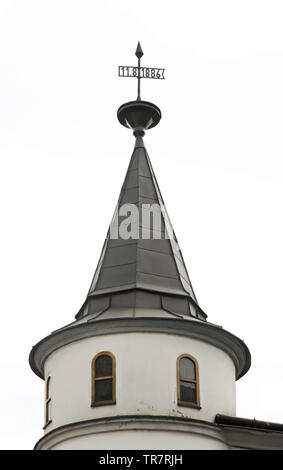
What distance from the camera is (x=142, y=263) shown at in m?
32.2

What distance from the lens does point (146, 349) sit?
2973cm

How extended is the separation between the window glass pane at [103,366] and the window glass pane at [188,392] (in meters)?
1.96

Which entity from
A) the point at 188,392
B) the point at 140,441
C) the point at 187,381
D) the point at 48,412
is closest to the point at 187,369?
the point at 187,381

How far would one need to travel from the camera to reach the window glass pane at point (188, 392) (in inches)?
1164

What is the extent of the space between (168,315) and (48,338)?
3375 mm

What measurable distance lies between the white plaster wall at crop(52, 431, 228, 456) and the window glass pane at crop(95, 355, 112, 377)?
1.71m

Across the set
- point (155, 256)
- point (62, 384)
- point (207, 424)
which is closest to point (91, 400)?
point (62, 384)

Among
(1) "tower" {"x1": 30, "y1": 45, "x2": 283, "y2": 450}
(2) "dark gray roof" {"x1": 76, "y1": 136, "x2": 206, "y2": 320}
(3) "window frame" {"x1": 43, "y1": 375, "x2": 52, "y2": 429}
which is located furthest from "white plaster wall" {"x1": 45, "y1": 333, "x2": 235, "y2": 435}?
(2) "dark gray roof" {"x1": 76, "y1": 136, "x2": 206, "y2": 320}

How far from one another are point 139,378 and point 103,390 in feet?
3.37

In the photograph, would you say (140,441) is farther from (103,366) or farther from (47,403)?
(47,403)

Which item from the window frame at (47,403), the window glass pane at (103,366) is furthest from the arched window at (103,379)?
the window frame at (47,403)

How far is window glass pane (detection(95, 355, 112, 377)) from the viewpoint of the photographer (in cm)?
2967

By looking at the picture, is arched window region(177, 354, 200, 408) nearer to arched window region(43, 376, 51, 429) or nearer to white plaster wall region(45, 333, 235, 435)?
white plaster wall region(45, 333, 235, 435)
